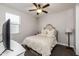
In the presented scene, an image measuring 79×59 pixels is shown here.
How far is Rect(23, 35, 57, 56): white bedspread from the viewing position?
1145 mm

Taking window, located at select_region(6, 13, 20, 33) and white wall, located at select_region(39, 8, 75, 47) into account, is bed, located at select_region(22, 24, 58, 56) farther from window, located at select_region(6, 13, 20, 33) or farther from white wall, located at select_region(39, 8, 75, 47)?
window, located at select_region(6, 13, 20, 33)

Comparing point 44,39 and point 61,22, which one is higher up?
point 61,22

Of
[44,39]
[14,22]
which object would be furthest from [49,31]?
[14,22]

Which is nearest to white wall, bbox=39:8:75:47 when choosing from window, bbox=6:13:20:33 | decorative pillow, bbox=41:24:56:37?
decorative pillow, bbox=41:24:56:37

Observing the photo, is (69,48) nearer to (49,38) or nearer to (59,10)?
(49,38)

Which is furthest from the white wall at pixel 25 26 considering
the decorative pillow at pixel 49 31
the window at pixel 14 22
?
the decorative pillow at pixel 49 31

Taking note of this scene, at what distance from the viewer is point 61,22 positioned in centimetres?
115

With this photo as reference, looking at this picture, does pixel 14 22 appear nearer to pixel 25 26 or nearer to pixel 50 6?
pixel 25 26

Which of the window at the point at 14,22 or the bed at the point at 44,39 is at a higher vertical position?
the window at the point at 14,22

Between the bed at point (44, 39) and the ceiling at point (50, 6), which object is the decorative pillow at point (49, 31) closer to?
the bed at point (44, 39)

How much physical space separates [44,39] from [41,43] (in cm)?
10

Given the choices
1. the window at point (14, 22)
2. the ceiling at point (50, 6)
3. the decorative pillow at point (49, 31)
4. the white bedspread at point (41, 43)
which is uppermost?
the ceiling at point (50, 6)

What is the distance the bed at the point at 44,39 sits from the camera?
1.14 m

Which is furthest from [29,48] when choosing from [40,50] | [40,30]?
[40,30]
